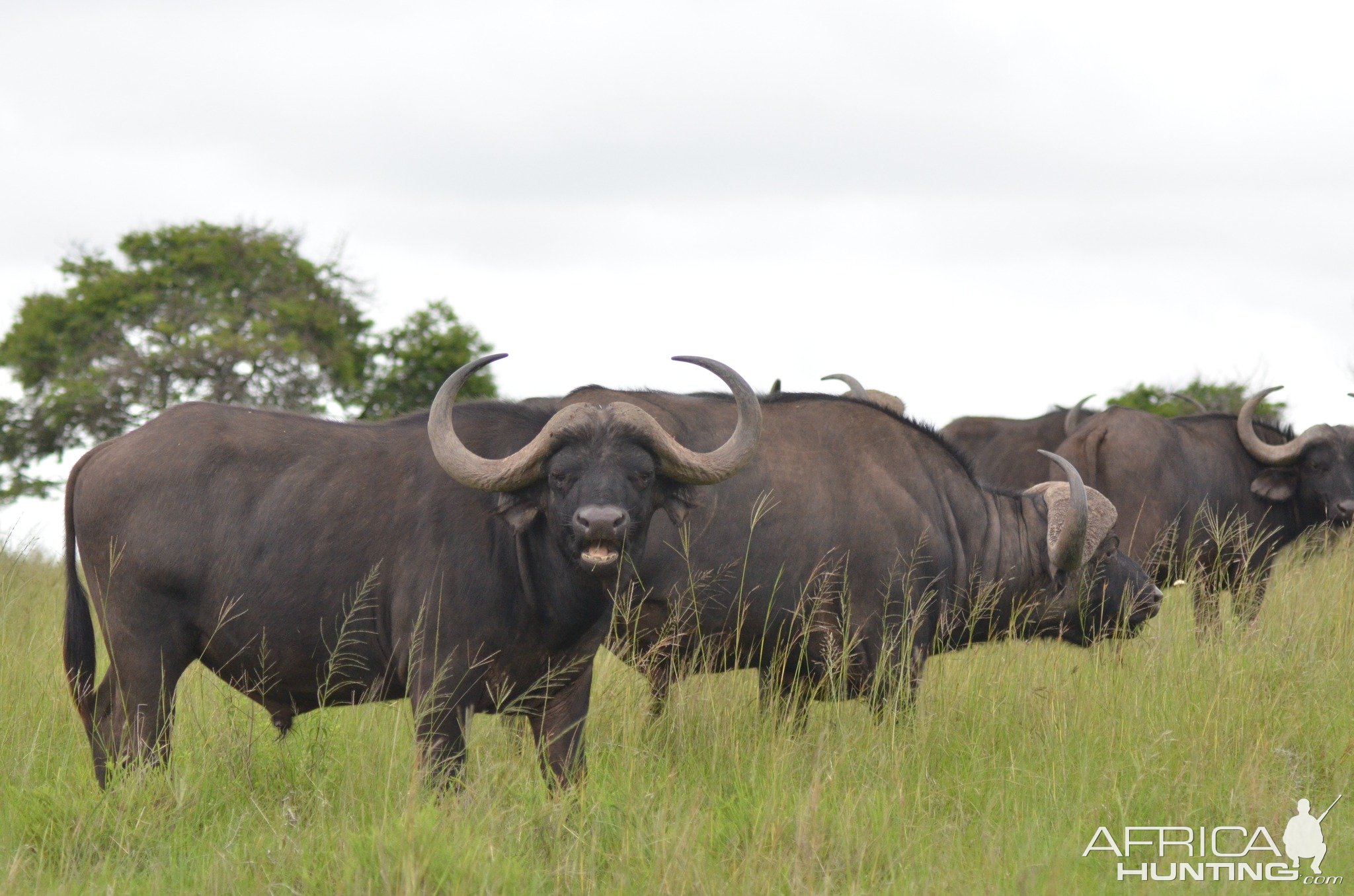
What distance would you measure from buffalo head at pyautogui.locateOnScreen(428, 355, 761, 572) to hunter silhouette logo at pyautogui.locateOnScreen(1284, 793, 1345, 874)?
2.57m

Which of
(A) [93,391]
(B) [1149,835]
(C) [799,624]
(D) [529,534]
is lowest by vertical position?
(B) [1149,835]

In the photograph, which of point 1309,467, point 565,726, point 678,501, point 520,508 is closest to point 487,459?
point 520,508

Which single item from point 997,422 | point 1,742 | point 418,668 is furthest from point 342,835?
point 997,422

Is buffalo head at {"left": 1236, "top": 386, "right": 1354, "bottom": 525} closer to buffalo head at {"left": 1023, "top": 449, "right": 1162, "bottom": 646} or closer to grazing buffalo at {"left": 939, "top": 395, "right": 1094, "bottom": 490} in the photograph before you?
grazing buffalo at {"left": 939, "top": 395, "right": 1094, "bottom": 490}

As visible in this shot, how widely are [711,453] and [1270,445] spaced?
7.84m

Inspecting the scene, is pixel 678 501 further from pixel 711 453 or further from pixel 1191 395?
pixel 1191 395

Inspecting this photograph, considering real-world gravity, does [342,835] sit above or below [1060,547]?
below

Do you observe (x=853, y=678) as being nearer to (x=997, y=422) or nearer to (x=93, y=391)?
(x=997, y=422)

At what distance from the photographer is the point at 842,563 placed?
6973mm

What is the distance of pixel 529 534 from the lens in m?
5.71

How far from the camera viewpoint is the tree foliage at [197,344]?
1245 inches

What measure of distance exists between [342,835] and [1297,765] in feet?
13.3

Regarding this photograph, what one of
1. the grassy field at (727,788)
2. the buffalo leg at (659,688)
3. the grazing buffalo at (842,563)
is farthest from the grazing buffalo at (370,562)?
the buffalo leg at (659,688)

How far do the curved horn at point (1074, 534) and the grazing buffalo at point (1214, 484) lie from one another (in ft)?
9.17
